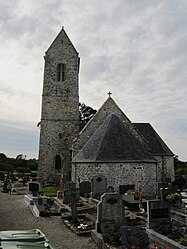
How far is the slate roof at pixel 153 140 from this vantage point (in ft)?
90.6

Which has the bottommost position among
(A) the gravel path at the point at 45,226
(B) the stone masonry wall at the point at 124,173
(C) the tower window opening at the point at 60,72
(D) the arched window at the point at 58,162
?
(A) the gravel path at the point at 45,226

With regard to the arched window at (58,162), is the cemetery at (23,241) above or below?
below

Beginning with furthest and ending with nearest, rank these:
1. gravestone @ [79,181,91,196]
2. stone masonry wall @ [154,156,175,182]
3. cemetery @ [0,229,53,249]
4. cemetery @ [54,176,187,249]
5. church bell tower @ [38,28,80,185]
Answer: stone masonry wall @ [154,156,175,182], church bell tower @ [38,28,80,185], gravestone @ [79,181,91,196], cemetery @ [54,176,187,249], cemetery @ [0,229,53,249]

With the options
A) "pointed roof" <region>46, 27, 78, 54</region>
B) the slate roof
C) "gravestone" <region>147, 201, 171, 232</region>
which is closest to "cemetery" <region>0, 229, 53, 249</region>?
"gravestone" <region>147, 201, 171, 232</region>

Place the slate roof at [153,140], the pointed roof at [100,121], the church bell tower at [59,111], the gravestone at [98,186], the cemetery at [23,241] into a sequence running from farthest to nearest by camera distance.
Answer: the slate roof at [153,140], the church bell tower at [59,111], the pointed roof at [100,121], the gravestone at [98,186], the cemetery at [23,241]

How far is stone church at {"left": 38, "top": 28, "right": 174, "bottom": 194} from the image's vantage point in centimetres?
1869

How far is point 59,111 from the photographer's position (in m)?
28.2

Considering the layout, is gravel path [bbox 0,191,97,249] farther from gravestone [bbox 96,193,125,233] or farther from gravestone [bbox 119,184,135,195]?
gravestone [bbox 119,184,135,195]

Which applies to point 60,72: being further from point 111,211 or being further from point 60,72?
point 111,211

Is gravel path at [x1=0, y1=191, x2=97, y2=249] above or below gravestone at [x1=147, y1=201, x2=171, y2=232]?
below

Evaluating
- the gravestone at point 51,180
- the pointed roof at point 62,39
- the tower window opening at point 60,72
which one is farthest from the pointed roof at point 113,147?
the pointed roof at point 62,39

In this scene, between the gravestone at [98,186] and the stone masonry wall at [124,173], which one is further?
the stone masonry wall at [124,173]

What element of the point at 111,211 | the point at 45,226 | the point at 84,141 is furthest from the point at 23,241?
the point at 84,141

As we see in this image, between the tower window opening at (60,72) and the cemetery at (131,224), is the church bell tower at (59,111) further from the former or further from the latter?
the cemetery at (131,224)
